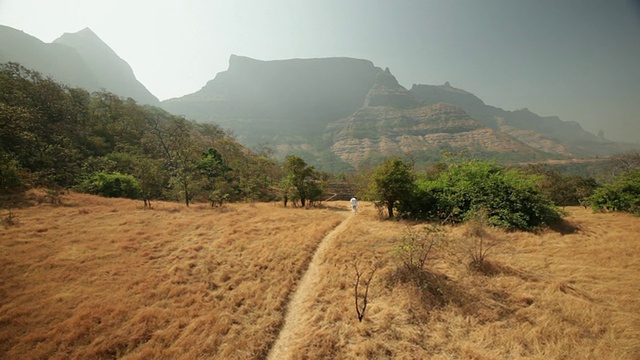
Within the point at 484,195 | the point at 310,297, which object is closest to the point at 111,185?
the point at 310,297

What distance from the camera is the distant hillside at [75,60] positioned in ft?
385

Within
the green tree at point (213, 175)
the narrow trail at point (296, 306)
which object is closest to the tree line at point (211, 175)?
the green tree at point (213, 175)

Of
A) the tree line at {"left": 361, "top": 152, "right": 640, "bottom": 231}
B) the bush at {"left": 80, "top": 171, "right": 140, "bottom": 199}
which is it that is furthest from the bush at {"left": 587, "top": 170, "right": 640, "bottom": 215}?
the bush at {"left": 80, "top": 171, "right": 140, "bottom": 199}

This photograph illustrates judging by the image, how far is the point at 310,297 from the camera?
8172 mm

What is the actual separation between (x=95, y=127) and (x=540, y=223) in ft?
198

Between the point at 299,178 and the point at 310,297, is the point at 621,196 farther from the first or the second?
the point at 299,178

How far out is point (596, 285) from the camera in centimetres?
728

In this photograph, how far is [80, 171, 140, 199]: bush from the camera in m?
24.1

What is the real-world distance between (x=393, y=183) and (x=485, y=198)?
5.59 meters

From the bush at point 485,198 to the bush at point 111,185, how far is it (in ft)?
101

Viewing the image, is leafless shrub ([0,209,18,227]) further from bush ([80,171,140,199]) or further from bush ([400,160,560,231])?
bush ([400,160,560,231])

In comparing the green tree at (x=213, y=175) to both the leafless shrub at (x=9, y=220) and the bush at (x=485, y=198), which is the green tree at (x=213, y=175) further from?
the bush at (x=485, y=198)

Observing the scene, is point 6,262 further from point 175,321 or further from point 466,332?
point 466,332

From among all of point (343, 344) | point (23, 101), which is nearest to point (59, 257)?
point (343, 344)
